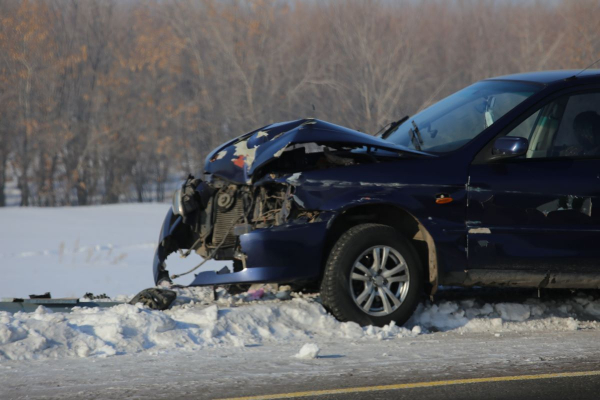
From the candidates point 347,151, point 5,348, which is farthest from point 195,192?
point 5,348

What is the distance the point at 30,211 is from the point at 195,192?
19748mm

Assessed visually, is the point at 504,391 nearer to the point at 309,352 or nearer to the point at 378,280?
the point at 309,352

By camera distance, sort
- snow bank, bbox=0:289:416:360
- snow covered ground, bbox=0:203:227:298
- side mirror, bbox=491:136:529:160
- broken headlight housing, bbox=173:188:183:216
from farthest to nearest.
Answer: snow covered ground, bbox=0:203:227:298 → broken headlight housing, bbox=173:188:183:216 → side mirror, bbox=491:136:529:160 → snow bank, bbox=0:289:416:360

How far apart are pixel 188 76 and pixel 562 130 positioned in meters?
40.4

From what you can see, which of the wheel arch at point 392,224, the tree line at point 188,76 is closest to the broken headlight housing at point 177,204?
the wheel arch at point 392,224

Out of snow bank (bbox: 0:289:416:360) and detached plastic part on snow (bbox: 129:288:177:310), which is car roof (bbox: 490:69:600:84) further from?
detached plastic part on snow (bbox: 129:288:177:310)

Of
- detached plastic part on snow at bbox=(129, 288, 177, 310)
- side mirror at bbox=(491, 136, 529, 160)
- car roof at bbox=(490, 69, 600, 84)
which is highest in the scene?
car roof at bbox=(490, 69, 600, 84)

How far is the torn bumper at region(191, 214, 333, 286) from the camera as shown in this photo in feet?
20.3

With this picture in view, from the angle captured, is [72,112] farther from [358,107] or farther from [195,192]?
[195,192]

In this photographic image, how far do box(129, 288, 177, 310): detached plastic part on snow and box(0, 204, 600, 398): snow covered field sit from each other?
189 millimetres

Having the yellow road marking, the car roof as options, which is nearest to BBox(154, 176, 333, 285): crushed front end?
the yellow road marking

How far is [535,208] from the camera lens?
6348 millimetres

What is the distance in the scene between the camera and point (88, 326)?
605 cm

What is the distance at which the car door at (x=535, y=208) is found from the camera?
6316 millimetres
